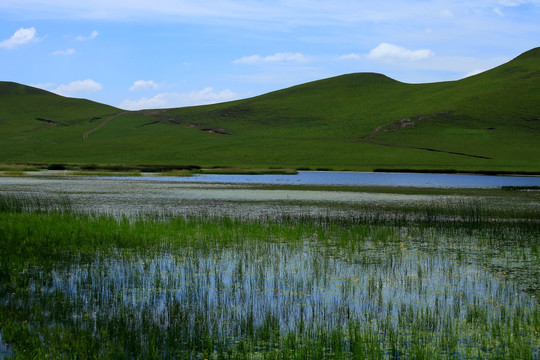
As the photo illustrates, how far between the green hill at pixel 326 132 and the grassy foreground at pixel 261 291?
80654 mm

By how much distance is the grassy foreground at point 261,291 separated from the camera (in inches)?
445

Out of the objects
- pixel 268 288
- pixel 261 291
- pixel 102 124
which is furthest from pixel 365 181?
pixel 102 124

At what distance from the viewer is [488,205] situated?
4016 cm

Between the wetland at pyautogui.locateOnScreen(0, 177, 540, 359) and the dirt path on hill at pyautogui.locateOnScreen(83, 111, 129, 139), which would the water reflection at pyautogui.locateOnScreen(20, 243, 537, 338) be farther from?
the dirt path on hill at pyautogui.locateOnScreen(83, 111, 129, 139)

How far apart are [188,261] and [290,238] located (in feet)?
20.0

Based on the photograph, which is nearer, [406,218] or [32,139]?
[406,218]

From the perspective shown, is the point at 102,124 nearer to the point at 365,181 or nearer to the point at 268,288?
the point at 365,181

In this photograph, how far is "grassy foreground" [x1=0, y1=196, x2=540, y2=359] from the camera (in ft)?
37.1

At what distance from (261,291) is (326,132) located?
137 meters

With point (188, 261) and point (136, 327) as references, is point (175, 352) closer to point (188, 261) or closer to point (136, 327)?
point (136, 327)

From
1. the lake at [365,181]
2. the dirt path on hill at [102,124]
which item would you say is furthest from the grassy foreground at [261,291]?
the dirt path on hill at [102,124]

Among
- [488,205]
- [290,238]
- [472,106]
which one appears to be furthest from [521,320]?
[472,106]

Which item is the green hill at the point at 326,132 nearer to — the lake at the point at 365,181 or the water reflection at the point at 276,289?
the lake at the point at 365,181

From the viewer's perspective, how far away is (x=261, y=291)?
619 inches
